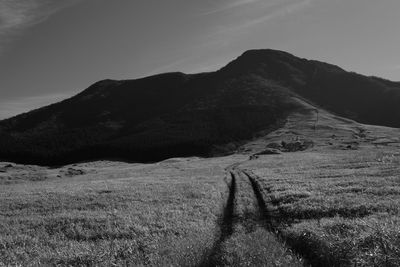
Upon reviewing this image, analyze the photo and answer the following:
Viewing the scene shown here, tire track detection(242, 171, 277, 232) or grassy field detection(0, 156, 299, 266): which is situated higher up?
grassy field detection(0, 156, 299, 266)

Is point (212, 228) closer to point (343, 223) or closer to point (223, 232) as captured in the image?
point (223, 232)

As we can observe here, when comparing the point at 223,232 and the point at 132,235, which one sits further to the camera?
the point at 132,235

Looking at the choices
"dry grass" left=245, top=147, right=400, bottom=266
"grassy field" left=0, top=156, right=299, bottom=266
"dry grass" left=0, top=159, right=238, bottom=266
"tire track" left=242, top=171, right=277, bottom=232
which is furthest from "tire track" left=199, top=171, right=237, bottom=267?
"dry grass" left=245, top=147, right=400, bottom=266

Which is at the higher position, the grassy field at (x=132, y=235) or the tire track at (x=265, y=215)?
the grassy field at (x=132, y=235)

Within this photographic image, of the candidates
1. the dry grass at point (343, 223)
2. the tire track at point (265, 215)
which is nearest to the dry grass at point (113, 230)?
the tire track at point (265, 215)

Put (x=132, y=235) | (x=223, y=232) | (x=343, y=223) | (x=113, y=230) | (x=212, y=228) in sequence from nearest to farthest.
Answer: (x=343, y=223) < (x=223, y=232) < (x=132, y=235) < (x=212, y=228) < (x=113, y=230)

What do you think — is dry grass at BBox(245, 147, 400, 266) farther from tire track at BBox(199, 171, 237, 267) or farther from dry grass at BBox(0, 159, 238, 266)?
dry grass at BBox(0, 159, 238, 266)

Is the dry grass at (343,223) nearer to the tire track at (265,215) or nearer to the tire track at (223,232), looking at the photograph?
the tire track at (265,215)

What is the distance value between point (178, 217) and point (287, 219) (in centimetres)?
564

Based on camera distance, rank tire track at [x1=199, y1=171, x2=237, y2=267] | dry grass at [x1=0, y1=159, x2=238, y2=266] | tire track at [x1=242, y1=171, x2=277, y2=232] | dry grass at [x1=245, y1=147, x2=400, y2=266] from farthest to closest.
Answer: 1. tire track at [x1=242, y1=171, x2=277, y2=232]
2. dry grass at [x1=0, y1=159, x2=238, y2=266]
3. tire track at [x1=199, y1=171, x2=237, y2=267]
4. dry grass at [x1=245, y1=147, x2=400, y2=266]

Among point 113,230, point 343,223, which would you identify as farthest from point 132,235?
point 343,223

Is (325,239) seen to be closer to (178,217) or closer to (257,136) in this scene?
(178,217)

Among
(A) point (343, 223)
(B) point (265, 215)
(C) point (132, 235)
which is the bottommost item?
(B) point (265, 215)

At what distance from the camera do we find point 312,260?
13.5 m
